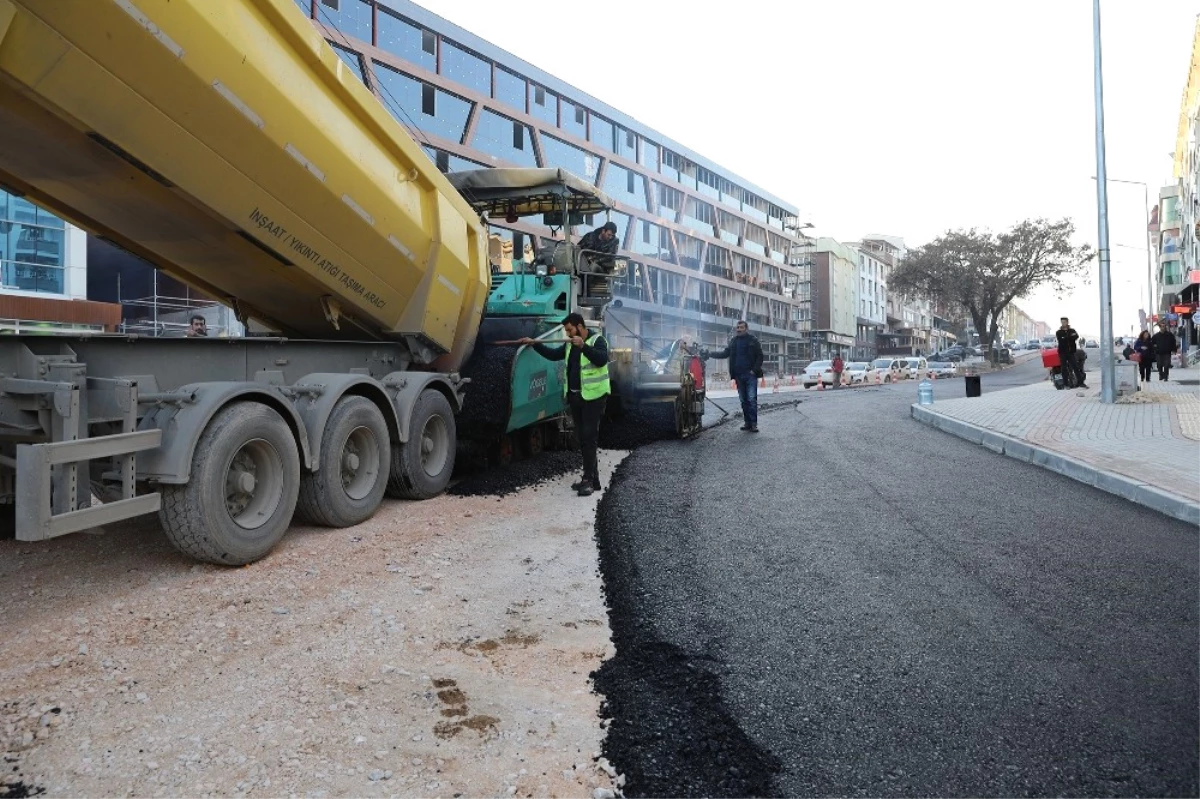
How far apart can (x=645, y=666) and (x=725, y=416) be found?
35.7ft

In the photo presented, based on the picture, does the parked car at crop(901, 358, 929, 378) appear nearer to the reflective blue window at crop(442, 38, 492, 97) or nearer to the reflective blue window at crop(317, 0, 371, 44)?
the reflective blue window at crop(442, 38, 492, 97)

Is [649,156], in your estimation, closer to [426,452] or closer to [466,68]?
[466,68]

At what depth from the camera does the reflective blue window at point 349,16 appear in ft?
81.3

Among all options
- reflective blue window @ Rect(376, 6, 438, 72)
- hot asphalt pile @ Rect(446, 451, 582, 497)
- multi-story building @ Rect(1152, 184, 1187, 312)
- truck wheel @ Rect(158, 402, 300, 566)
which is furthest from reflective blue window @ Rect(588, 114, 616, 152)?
multi-story building @ Rect(1152, 184, 1187, 312)

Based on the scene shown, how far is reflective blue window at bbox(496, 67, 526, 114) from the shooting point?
32.0 m

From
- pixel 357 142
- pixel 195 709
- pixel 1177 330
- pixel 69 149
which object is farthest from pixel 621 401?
pixel 1177 330

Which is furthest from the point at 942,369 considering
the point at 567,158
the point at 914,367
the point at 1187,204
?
the point at 1187,204

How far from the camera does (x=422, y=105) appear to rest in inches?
1118

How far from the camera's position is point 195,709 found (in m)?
2.84

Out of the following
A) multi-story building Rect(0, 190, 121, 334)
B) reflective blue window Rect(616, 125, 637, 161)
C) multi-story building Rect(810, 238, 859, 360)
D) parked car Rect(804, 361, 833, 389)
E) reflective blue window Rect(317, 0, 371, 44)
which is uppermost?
reflective blue window Rect(616, 125, 637, 161)

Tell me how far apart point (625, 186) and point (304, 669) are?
1593 inches

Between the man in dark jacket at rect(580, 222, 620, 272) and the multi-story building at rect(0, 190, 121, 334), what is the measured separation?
12.5m

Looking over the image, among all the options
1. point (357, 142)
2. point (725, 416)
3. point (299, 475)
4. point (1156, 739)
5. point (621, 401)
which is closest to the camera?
point (1156, 739)

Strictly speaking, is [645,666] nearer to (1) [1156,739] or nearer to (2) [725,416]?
(1) [1156,739]
